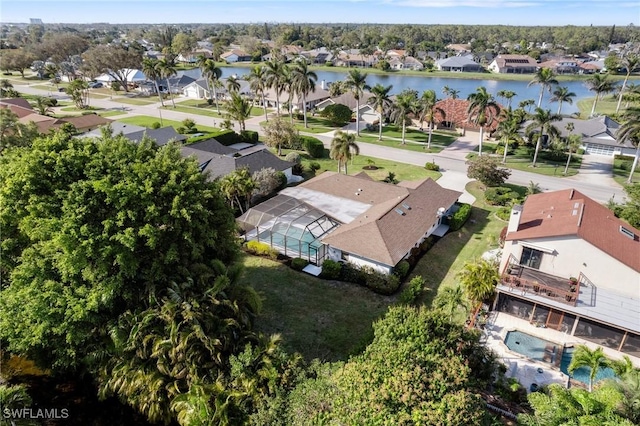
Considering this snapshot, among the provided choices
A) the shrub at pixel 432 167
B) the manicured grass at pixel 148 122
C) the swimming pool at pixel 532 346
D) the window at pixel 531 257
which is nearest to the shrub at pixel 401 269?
the swimming pool at pixel 532 346

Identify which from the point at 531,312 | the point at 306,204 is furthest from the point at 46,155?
the point at 531,312

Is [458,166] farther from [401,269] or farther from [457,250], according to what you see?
[401,269]

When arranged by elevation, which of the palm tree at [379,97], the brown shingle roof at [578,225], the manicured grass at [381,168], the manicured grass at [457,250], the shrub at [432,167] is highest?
the palm tree at [379,97]

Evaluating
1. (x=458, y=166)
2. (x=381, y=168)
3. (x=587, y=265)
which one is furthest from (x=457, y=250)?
(x=458, y=166)

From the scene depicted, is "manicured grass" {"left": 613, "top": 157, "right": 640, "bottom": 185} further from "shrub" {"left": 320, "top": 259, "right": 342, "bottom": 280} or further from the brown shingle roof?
"shrub" {"left": 320, "top": 259, "right": 342, "bottom": 280}

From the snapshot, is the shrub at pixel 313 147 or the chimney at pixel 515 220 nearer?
the chimney at pixel 515 220

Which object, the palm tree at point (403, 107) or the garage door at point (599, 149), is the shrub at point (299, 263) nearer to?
the palm tree at point (403, 107)

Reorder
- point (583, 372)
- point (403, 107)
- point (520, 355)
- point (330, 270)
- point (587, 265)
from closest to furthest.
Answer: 1. point (583, 372)
2. point (520, 355)
3. point (587, 265)
4. point (330, 270)
5. point (403, 107)

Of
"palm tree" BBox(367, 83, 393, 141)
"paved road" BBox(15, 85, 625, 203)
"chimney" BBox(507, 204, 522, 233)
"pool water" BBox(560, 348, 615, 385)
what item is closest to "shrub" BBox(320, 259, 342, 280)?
"chimney" BBox(507, 204, 522, 233)
